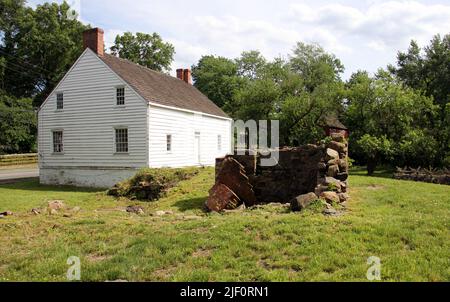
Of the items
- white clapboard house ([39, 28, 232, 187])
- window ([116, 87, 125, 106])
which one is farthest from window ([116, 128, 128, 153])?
window ([116, 87, 125, 106])

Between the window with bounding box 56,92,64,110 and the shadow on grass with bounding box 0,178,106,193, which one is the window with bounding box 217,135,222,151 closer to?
the shadow on grass with bounding box 0,178,106,193

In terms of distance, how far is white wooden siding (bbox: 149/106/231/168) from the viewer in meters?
23.2

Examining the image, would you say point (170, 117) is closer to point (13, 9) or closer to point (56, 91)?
point (56, 91)

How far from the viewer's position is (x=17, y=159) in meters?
40.8

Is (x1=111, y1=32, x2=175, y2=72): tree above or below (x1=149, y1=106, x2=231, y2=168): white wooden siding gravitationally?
above

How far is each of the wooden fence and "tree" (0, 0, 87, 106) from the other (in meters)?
11.9

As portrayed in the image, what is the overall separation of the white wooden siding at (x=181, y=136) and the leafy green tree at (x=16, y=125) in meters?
23.0

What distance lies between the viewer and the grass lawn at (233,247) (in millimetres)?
5586

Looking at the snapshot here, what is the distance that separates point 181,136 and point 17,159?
2386 centimetres

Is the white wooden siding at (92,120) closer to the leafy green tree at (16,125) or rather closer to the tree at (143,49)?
the leafy green tree at (16,125)

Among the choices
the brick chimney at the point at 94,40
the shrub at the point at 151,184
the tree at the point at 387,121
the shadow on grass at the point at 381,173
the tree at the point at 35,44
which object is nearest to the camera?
the shrub at the point at 151,184

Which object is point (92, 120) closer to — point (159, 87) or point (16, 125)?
point (159, 87)

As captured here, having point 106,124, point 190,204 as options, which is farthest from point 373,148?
point 106,124

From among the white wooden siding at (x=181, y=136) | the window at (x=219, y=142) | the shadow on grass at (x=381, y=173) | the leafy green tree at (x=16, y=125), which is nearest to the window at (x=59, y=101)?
the white wooden siding at (x=181, y=136)
